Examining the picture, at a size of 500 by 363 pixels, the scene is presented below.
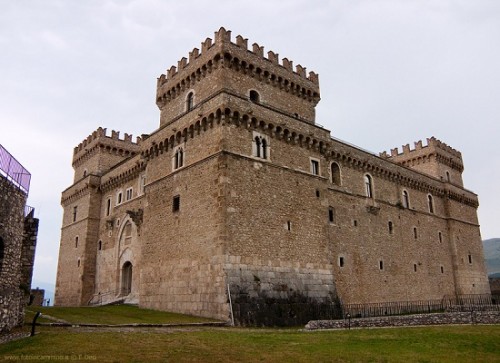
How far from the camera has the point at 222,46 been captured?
26281mm

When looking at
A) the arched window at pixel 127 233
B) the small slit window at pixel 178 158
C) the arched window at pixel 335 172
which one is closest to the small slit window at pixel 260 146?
the small slit window at pixel 178 158

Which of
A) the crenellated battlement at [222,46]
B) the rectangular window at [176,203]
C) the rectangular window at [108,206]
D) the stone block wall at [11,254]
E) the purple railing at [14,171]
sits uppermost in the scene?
the crenellated battlement at [222,46]

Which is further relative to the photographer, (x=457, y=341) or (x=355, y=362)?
(x=457, y=341)

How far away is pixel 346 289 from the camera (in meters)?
29.5

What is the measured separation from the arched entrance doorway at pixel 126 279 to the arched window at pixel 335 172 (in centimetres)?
1679

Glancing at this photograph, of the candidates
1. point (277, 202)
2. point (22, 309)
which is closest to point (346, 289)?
point (277, 202)

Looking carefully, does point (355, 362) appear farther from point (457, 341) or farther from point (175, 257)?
point (175, 257)

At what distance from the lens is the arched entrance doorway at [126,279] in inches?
1332

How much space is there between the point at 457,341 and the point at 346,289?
593 inches

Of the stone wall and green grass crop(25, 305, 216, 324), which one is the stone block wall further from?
green grass crop(25, 305, 216, 324)

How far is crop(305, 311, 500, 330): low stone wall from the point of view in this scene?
19203mm

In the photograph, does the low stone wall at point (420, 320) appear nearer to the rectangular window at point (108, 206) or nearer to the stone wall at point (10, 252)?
the stone wall at point (10, 252)

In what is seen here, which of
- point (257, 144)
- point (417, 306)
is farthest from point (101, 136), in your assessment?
point (417, 306)

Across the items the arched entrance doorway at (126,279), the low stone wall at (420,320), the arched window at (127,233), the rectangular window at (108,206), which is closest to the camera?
the low stone wall at (420,320)
